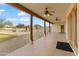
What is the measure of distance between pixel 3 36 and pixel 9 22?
71cm

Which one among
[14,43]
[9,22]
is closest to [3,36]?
[9,22]

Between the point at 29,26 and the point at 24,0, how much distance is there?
664 cm

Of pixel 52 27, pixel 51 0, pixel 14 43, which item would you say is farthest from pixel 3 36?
pixel 52 27

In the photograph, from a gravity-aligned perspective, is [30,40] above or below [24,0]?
below

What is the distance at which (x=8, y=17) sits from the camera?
638 cm

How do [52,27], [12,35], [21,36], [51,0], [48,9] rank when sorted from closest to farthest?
[51,0], [12,35], [48,9], [21,36], [52,27]

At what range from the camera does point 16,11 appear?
719 cm

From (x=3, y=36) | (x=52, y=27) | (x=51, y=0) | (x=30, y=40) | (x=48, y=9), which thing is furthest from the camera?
(x=52, y=27)

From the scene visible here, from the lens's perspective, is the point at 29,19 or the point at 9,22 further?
the point at 29,19

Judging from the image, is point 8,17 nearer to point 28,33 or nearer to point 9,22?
point 9,22

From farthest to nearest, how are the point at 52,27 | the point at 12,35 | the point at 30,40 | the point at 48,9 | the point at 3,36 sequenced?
the point at 52,27, the point at 30,40, the point at 48,9, the point at 12,35, the point at 3,36

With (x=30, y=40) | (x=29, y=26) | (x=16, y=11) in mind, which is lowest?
(x=30, y=40)

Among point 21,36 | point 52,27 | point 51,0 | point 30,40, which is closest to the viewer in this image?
point 51,0

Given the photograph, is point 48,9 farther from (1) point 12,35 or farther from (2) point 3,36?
(2) point 3,36
